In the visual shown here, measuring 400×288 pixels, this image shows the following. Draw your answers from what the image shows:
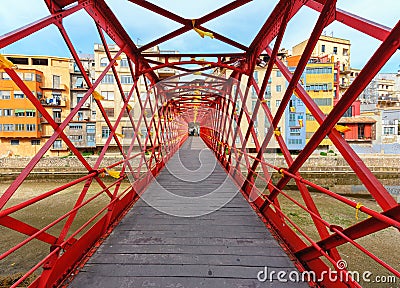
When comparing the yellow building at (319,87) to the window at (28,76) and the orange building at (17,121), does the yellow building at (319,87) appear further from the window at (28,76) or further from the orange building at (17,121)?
the window at (28,76)

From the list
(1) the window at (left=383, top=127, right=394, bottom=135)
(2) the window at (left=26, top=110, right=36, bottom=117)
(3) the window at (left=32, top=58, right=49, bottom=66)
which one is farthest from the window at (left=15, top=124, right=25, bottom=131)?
(1) the window at (left=383, top=127, right=394, bottom=135)

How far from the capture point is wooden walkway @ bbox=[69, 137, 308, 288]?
6.92ft

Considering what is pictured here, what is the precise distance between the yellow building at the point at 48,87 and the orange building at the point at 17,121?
10 centimetres

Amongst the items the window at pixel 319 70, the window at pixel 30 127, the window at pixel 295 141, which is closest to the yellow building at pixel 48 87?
the window at pixel 30 127

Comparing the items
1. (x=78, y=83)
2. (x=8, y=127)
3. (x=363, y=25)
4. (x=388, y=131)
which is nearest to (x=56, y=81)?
(x=78, y=83)

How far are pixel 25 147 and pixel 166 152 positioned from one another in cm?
2831

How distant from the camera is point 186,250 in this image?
259 cm

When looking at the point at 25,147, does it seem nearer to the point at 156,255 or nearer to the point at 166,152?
the point at 166,152

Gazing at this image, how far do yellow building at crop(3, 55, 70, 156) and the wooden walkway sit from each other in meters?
31.5

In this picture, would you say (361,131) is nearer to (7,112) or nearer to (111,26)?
(111,26)

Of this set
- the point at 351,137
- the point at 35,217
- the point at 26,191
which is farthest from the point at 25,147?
the point at 351,137

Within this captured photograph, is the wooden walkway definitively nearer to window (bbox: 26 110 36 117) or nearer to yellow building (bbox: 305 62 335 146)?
yellow building (bbox: 305 62 335 146)

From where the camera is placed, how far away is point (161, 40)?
4.58 m

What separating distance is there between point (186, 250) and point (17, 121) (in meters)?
34.0
